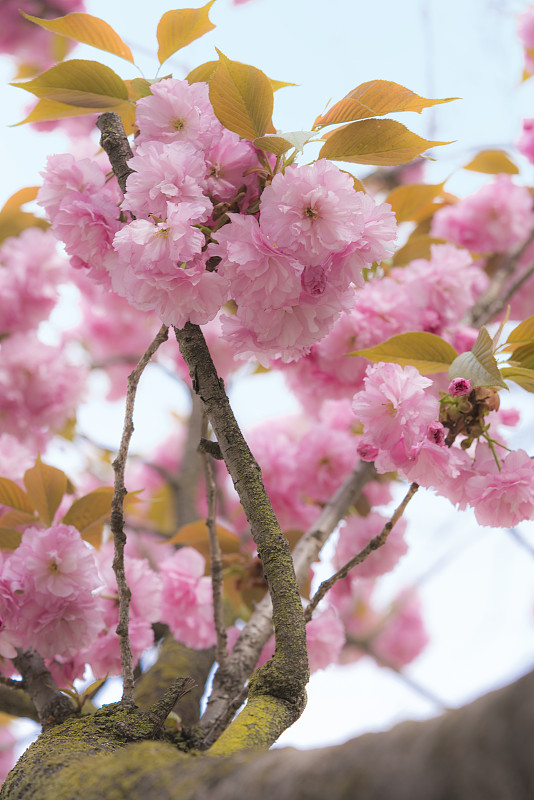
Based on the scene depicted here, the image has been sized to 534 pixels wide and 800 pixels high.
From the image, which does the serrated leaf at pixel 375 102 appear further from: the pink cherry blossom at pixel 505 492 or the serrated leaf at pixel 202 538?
the serrated leaf at pixel 202 538

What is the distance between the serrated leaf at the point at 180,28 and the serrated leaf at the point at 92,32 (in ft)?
0.16

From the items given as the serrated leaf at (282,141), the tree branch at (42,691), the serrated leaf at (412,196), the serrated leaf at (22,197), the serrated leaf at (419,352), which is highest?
the serrated leaf at (412,196)

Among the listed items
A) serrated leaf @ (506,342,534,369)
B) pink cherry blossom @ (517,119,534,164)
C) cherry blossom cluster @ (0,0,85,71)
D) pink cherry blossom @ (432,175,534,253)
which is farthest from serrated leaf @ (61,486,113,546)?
cherry blossom cluster @ (0,0,85,71)

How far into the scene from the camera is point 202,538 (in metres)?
1.23

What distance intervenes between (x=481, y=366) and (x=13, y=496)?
74 centimetres

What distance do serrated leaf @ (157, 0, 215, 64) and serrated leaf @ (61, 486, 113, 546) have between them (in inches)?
24.7

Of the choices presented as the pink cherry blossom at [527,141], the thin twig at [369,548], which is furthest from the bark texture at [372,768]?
the pink cherry blossom at [527,141]

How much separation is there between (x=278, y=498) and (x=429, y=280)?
67 cm

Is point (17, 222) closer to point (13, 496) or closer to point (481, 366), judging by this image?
point (13, 496)

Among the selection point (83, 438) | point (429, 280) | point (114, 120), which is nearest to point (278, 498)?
point (429, 280)

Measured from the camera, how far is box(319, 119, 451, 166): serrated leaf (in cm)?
70

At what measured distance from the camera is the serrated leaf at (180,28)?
0.81m

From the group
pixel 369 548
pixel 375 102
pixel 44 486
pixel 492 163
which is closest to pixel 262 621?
pixel 369 548

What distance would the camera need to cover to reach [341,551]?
53.7 inches
